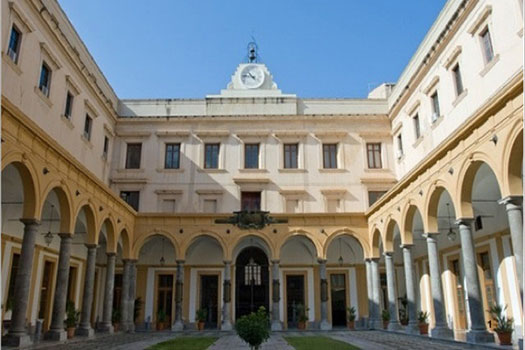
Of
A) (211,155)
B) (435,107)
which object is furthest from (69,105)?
(435,107)

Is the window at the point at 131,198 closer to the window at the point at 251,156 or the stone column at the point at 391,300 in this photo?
the window at the point at 251,156

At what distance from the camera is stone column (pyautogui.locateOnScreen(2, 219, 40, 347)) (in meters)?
11.7

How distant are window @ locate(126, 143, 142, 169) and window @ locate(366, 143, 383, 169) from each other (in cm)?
1272

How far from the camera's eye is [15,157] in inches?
444

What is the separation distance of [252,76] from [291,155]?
20.0 feet

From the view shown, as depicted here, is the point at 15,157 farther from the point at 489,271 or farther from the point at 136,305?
the point at 489,271

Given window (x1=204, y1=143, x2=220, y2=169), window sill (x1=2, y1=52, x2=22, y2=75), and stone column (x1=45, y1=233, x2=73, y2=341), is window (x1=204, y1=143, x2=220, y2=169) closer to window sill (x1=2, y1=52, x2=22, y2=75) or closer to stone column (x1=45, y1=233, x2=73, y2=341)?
stone column (x1=45, y1=233, x2=73, y2=341)

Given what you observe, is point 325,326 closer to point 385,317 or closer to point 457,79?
point 385,317

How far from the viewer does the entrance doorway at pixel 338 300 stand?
25.2 meters

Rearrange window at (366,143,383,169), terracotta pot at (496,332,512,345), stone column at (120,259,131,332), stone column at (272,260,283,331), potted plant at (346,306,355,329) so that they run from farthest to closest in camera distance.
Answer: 1. window at (366,143,383,169)
2. potted plant at (346,306,355,329)
3. stone column at (272,260,283,331)
4. stone column at (120,259,131,332)
5. terracotta pot at (496,332,512,345)

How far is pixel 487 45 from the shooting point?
49.2 feet

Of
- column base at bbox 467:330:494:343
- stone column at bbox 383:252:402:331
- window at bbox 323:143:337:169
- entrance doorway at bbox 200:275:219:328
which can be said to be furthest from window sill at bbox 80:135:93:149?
column base at bbox 467:330:494:343

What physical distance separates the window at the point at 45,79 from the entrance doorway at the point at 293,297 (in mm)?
15506

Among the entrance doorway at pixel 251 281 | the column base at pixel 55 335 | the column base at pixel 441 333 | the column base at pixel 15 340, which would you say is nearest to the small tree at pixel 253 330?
the column base at pixel 15 340
